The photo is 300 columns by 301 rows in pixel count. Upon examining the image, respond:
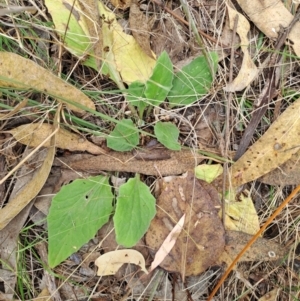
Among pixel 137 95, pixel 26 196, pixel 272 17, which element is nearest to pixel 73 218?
A: pixel 26 196

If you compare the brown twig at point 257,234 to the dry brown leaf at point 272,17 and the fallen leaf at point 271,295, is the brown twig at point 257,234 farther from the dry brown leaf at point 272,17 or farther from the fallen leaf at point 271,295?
the dry brown leaf at point 272,17

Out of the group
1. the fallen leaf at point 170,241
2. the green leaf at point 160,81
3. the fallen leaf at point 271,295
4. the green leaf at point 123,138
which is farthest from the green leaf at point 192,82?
the fallen leaf at point 271,295

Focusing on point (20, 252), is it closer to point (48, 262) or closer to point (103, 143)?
point (48, 262)

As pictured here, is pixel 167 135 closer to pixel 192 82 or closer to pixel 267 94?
pixel 192 82

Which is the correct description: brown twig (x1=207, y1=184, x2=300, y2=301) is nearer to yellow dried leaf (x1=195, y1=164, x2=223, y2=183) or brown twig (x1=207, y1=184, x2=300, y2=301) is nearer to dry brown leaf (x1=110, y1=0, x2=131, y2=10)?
yellow dried leaf (x1=195, y1=164, x2=223, y2=183)

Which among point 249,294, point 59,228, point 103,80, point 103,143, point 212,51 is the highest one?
point 212,51

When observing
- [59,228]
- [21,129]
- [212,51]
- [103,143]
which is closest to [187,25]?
[212,51]
